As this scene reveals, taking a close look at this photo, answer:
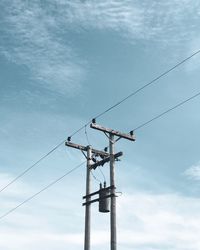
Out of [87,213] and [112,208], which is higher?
[87,213]

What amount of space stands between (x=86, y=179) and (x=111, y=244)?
4272 millimetres

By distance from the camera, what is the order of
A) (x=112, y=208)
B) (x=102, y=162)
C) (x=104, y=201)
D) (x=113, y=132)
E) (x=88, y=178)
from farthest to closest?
1. (x=88, y=178)
2. (x=102, y=162)
3. (x=113, y=132)
4. (x=104, y=201)
5. (x=112, y=208)

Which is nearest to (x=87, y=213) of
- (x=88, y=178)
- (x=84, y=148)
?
(x=88, y=178)

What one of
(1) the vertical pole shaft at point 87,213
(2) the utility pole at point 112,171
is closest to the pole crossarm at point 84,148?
(1) the vertical pole shaft at point 87,213

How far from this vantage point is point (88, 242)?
2075cm

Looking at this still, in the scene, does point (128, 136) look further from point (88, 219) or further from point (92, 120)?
point (88, 219)

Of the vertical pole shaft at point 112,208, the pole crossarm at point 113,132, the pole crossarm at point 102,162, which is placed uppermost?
the pole crossarm at point 113,132

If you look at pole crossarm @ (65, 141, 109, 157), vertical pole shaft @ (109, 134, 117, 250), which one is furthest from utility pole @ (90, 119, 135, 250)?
pole crossarm @ (65, 141, 109, 157)

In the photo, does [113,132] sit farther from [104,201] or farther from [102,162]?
[104,201]

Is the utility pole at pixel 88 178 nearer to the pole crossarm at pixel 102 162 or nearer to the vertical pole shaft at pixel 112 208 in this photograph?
the pole crossarm at pixel 102 162

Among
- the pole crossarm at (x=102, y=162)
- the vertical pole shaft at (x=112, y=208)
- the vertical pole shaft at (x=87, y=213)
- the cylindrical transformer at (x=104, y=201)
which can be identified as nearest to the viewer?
the vertical pole shaft at (x=112, y=208)

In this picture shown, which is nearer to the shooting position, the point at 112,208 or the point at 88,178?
the point at 112,208

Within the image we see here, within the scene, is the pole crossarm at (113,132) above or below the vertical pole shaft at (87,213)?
above

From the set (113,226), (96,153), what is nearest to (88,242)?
(113,226)
